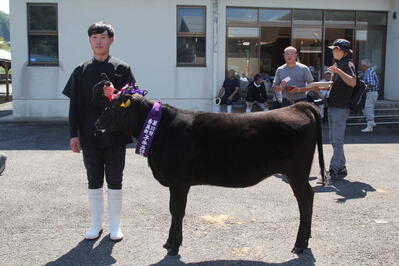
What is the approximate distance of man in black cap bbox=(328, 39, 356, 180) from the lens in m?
6.03

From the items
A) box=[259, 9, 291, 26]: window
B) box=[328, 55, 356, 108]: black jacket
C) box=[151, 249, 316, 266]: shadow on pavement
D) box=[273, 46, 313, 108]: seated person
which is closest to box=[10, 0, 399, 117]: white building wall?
box=[259, 9, 291, 26]: window

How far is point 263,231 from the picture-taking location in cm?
439

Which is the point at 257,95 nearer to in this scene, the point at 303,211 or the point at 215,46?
the point at 215,46

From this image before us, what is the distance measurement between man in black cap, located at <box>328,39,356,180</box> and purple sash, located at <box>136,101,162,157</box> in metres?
3.10

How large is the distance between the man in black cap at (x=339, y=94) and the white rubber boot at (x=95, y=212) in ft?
11.7

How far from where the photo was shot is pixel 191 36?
44.0ft

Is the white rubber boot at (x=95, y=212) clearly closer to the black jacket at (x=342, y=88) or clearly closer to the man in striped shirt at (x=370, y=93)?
the black jacket at (x=342, y=88)

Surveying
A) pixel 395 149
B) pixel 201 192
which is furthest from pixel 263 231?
pixel 395 149

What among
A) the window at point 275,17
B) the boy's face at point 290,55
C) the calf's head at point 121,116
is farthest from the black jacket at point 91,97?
the window at point 275,17

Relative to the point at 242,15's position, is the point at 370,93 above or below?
below

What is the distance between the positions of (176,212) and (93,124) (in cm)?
116

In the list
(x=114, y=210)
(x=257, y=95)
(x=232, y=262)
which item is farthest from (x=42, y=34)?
(x=232, y=262)

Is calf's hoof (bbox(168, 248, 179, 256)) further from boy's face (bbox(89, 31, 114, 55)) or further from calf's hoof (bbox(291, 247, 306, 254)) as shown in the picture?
boy's face (bbox(89, 31, 114, 55))

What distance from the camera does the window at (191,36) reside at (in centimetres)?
1333
